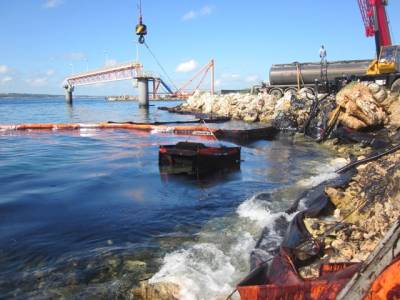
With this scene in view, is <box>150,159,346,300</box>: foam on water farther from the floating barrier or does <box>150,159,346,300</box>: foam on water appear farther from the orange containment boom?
the orange containment boom

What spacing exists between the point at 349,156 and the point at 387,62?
12.6 metres

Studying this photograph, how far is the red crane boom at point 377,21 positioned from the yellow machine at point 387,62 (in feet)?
5.41

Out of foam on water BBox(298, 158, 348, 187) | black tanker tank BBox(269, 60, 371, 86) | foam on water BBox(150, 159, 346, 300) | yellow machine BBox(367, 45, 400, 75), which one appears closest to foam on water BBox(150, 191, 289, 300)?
foam on water BBox(150, 159, 346, 300)

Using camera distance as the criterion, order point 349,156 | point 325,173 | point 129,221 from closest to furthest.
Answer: point 129,221 < point 325,173 < point 349,156

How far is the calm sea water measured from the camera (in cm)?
596

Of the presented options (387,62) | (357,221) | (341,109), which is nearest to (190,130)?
(341,109)

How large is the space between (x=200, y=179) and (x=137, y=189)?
2414 mm

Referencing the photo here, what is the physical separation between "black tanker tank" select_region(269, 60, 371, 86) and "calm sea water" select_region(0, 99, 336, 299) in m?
25.0

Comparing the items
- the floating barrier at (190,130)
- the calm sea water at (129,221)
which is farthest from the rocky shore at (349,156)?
the floating barrier at (190,130)

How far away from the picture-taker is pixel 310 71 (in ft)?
134

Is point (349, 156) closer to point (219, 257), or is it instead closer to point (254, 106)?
point (219, 257)

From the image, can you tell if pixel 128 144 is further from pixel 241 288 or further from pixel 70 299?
pixel 241 288

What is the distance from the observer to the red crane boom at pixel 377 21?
1031 inches

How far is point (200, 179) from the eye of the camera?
1336 cm
